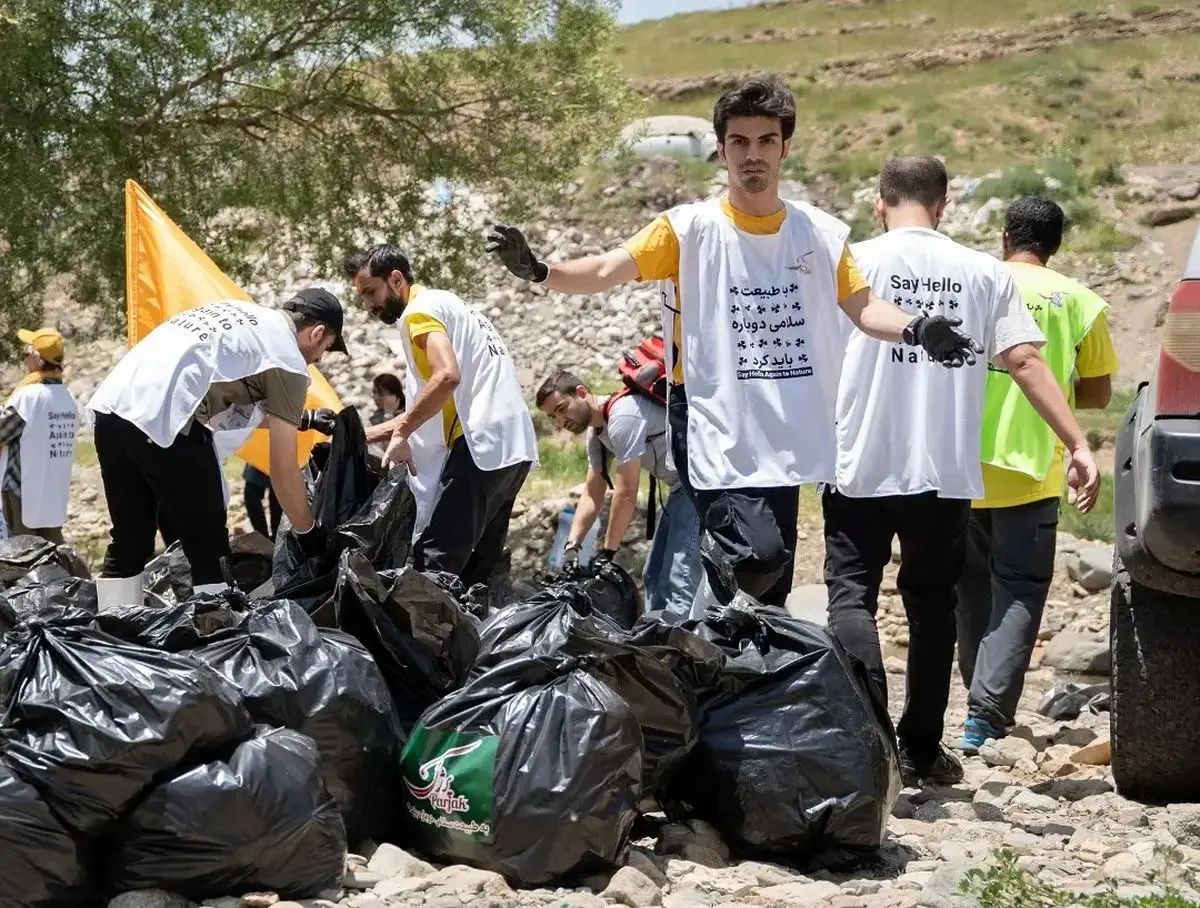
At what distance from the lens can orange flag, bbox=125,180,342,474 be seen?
9102mm

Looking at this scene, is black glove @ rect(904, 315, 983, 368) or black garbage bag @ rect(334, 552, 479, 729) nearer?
black garbage bag @ rect(334, 552, 479, 729)

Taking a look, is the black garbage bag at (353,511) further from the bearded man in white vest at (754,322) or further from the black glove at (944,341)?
the black glove at (944,341)

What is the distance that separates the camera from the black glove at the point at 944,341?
4.38 metres

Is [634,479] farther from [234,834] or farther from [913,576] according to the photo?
[234,834]

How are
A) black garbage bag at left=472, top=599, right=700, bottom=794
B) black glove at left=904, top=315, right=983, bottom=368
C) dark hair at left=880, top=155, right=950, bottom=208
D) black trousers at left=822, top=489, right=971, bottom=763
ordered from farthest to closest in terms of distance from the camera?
dark hair at left=880, top=155, right=950, bottom=208 < black trousers at left=822, top=489, right=971, bottom=763 < black glove at left=904, top=315, right=983, bottom=368 < black garbage bag at left=472, top=599, right=700, bottom=794

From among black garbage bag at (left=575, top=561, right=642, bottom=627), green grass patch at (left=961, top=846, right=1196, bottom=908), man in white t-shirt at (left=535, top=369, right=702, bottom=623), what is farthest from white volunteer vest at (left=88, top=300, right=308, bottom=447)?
green grass patch at (left=961, top=846, right=1196, bottom=908)

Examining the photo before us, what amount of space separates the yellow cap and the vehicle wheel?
629cm

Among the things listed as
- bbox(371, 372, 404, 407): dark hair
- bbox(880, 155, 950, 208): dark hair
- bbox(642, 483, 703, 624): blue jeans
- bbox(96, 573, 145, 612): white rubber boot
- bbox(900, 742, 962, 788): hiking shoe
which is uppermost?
bbox(880, 155, 950, 208): dark hair

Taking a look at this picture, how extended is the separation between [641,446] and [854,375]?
2.48 meters

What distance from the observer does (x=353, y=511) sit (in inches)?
207

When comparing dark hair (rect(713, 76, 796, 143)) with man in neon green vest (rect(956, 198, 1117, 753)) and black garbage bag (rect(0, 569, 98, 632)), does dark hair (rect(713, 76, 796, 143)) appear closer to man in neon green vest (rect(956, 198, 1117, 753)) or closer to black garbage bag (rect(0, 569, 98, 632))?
man in neon green vest (rect(956, 198, 1117, 753))

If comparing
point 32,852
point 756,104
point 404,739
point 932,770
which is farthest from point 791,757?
point 756,104

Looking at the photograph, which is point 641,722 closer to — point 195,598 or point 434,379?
point 195,598

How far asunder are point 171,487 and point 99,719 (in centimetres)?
255
